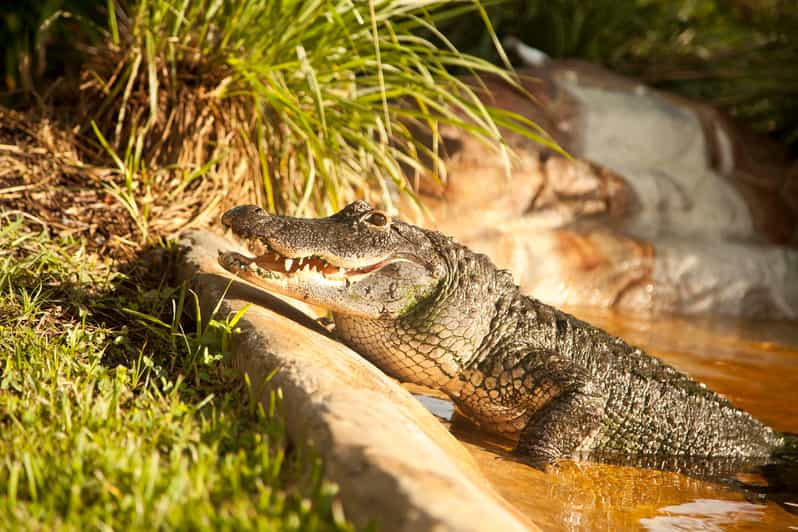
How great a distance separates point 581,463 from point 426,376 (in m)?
0.78

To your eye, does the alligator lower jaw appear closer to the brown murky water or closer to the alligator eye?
the alligator eye

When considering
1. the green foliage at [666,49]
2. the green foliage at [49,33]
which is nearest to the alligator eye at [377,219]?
the green foliage at [49,33]

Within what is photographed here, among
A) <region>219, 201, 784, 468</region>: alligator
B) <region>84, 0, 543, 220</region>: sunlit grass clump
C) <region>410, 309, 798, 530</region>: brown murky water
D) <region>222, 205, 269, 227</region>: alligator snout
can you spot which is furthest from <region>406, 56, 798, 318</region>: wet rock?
<region>222, 205, 269, 227</region>: alligator snout

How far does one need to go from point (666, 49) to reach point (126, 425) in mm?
9590

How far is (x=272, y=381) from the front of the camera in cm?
263

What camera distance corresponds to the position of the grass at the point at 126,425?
1.94 metres

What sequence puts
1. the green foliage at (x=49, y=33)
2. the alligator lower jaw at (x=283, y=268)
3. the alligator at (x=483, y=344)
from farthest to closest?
1. the green foliage at (x=49, y=33)
2. the alligator at (x=483, y=344)
3. the alligator lower jaw at (x=283, y=268)

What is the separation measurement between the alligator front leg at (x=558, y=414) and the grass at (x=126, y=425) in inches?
52.9

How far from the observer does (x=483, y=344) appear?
3.72 metres

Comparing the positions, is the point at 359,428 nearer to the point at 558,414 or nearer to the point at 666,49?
the point at 558,414

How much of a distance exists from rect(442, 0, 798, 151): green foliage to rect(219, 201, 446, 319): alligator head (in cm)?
636

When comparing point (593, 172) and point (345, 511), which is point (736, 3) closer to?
point (593, 172)

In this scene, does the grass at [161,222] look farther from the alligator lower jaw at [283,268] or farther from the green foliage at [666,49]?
the green foliage at [666,49]

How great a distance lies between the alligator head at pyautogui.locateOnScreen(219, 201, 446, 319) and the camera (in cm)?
330
